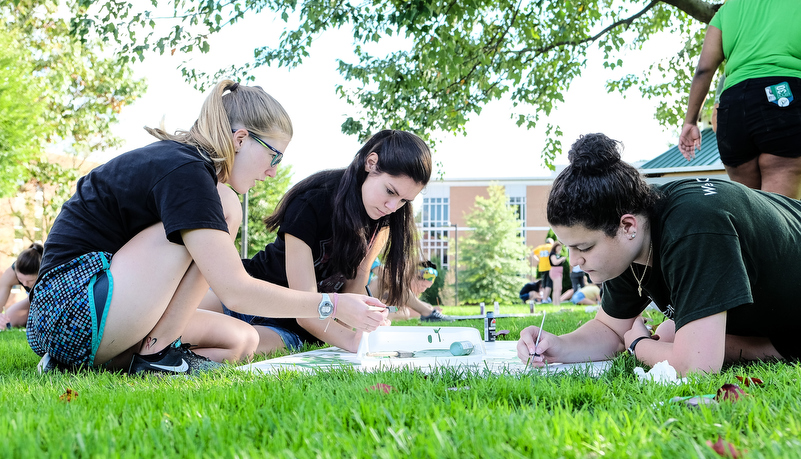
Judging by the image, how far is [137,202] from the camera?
2311 mm

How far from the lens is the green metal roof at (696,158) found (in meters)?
13.2

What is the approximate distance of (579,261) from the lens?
87.6 inches

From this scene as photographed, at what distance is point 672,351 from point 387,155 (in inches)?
71.4

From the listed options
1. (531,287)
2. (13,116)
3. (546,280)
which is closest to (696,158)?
(546,280)

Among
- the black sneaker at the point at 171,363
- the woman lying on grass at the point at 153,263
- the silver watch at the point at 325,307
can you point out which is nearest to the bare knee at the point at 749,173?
the woman lying on grass at the point at 153,263

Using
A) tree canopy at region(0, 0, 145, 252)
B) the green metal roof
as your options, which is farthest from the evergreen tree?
tree canopy at region(0, 0, 145, 252)

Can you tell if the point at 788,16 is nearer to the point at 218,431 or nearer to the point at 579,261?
the point at 579,261

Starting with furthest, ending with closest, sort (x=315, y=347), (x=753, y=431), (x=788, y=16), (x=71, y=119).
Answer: (x=71, y=119), (x=315, y=347), (x=788, y=16), (x=753, y=431)

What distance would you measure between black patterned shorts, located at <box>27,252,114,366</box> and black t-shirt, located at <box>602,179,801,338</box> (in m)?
2.11

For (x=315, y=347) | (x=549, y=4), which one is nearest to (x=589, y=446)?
(x=315, y=347)

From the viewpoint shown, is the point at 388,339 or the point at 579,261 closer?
the point at 579,261

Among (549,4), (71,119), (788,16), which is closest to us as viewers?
(788,16)

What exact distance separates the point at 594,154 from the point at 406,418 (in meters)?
1.25

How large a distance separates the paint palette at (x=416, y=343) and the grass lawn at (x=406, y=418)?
1019 millimetres
